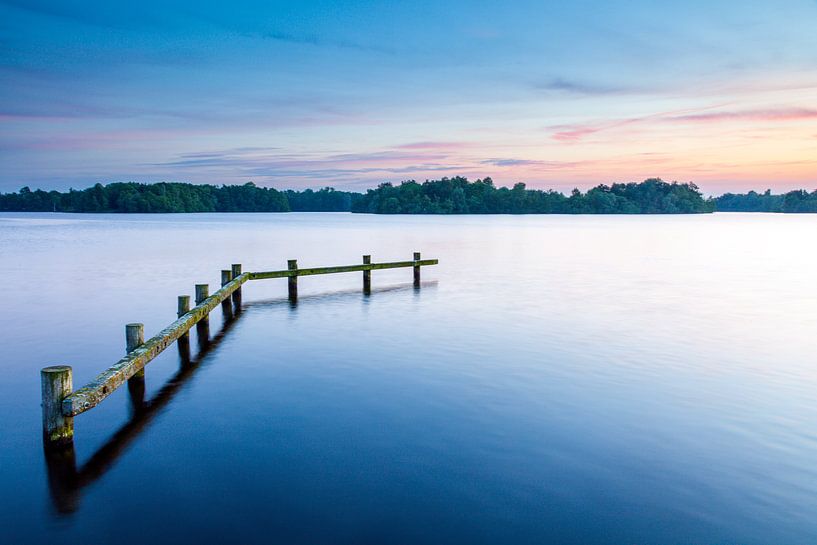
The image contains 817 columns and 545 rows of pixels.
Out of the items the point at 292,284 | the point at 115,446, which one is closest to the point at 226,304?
the point at 292,284

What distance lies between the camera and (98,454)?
962 cm

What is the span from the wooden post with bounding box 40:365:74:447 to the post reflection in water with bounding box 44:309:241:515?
15 centimetres

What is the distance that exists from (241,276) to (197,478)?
16.0 m

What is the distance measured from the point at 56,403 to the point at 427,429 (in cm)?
554

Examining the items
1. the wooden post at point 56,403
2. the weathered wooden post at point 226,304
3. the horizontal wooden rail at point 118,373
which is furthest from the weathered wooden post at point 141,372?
the weathered wooden post at point 226,304

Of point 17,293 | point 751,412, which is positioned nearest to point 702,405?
point 751,412

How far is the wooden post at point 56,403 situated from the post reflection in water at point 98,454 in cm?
15

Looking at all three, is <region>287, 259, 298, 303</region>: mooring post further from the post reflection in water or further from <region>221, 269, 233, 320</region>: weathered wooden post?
the post reflection in water

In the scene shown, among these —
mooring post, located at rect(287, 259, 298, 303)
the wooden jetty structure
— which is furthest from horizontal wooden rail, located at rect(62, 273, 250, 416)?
mooring post, located at rect(287, 259, 298, 303)

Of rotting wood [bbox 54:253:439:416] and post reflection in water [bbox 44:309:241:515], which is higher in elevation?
rotting wood [bbox 54:253:439:416]

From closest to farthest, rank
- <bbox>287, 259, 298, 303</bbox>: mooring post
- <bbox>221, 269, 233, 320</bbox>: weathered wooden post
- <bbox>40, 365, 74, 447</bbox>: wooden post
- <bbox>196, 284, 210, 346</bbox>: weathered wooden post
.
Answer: <bbox>40, 365, 74, 447</bbox>: wooden post, <bbox>196, 284, 210, 346</bbox>: weathered wooden post, <bbox>221, 269, 233, 320</bbox>: weathered wooden post, <bbox>287, 259, 298, 303</bbox>: mooring post

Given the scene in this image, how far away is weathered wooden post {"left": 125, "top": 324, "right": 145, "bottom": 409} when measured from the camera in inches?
463

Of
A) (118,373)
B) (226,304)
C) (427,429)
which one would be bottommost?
(427,429)

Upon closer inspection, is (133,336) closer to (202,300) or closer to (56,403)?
(56,403)
